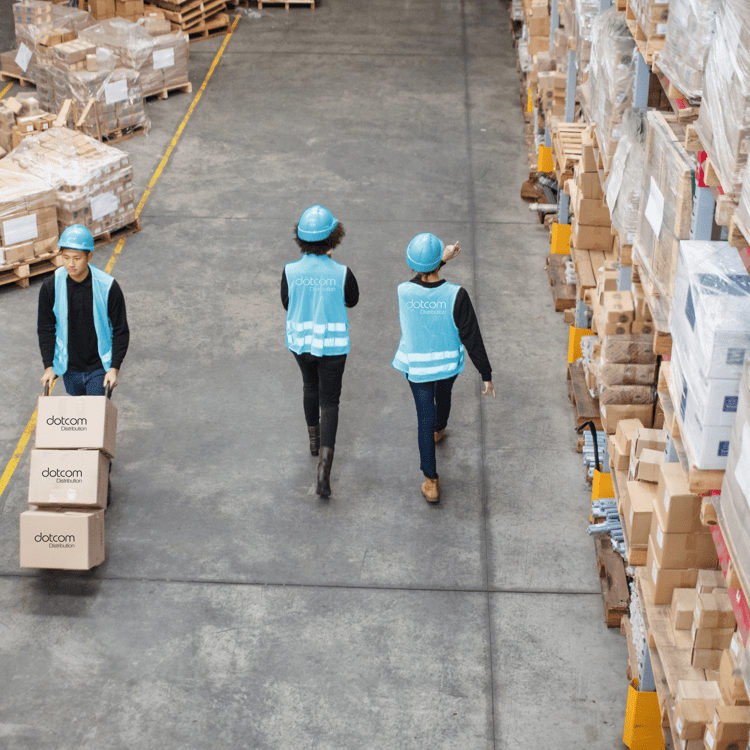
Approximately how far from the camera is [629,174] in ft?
17.7

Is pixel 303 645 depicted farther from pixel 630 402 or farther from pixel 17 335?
pixel 17 335

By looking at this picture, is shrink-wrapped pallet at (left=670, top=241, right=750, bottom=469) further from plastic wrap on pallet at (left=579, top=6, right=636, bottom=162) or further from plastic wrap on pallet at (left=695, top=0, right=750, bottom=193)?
plastic wrap on pallet at (left=579, top=6, right=636, bottom=162)

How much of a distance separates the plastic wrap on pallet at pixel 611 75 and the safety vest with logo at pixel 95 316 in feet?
10.6

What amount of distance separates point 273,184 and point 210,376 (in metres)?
3.90

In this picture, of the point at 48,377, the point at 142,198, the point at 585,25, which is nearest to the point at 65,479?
the point at 48,377

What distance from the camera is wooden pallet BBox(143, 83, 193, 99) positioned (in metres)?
13.3

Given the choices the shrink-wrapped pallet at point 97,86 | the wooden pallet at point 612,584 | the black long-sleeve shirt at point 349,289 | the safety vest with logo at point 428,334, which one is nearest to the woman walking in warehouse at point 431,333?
the safety vest with logo at point 428,334

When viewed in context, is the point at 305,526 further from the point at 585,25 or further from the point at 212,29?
the point at 212,29

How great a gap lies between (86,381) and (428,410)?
219 cm

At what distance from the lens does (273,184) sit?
1123cm

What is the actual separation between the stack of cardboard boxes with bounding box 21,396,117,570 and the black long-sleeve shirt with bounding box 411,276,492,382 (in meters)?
2.16

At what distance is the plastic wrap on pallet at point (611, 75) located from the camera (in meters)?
6.04

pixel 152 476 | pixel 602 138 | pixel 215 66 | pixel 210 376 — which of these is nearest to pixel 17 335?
pixel 210 376

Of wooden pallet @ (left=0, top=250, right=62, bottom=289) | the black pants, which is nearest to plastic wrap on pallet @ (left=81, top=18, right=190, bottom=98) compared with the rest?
wooden pallet @ (left=0, top=250, right=62, bottom=289)
